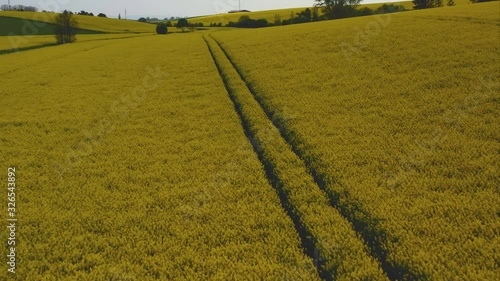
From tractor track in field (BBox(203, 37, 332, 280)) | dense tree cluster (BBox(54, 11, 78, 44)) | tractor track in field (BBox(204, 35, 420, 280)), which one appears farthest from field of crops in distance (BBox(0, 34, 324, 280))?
dense tree cluster (BBox(54, 11, 78, 44))

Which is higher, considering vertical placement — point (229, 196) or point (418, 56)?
point (418, 56)

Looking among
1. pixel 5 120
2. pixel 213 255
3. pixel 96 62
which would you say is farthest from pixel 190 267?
pixel 96 62

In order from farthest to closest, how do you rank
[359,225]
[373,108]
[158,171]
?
1. [373,108]
2. [158,171]
3. [359,225]

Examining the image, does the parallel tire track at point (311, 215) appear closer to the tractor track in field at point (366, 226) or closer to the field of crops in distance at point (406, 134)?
the tractor track in field at point (366, 226)

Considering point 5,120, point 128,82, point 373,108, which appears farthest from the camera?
point 128,82

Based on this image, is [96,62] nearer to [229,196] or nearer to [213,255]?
[229,196]

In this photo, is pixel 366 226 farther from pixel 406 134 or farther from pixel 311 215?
pixel 406 134

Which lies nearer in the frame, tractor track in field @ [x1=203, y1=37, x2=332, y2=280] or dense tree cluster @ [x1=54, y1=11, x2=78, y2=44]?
tractor track in field @ [x1=203, y1=37, x2=332, y2=280]

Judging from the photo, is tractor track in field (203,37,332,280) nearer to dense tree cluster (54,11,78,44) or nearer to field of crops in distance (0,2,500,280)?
field of crops in distance (0,2,500,280)
